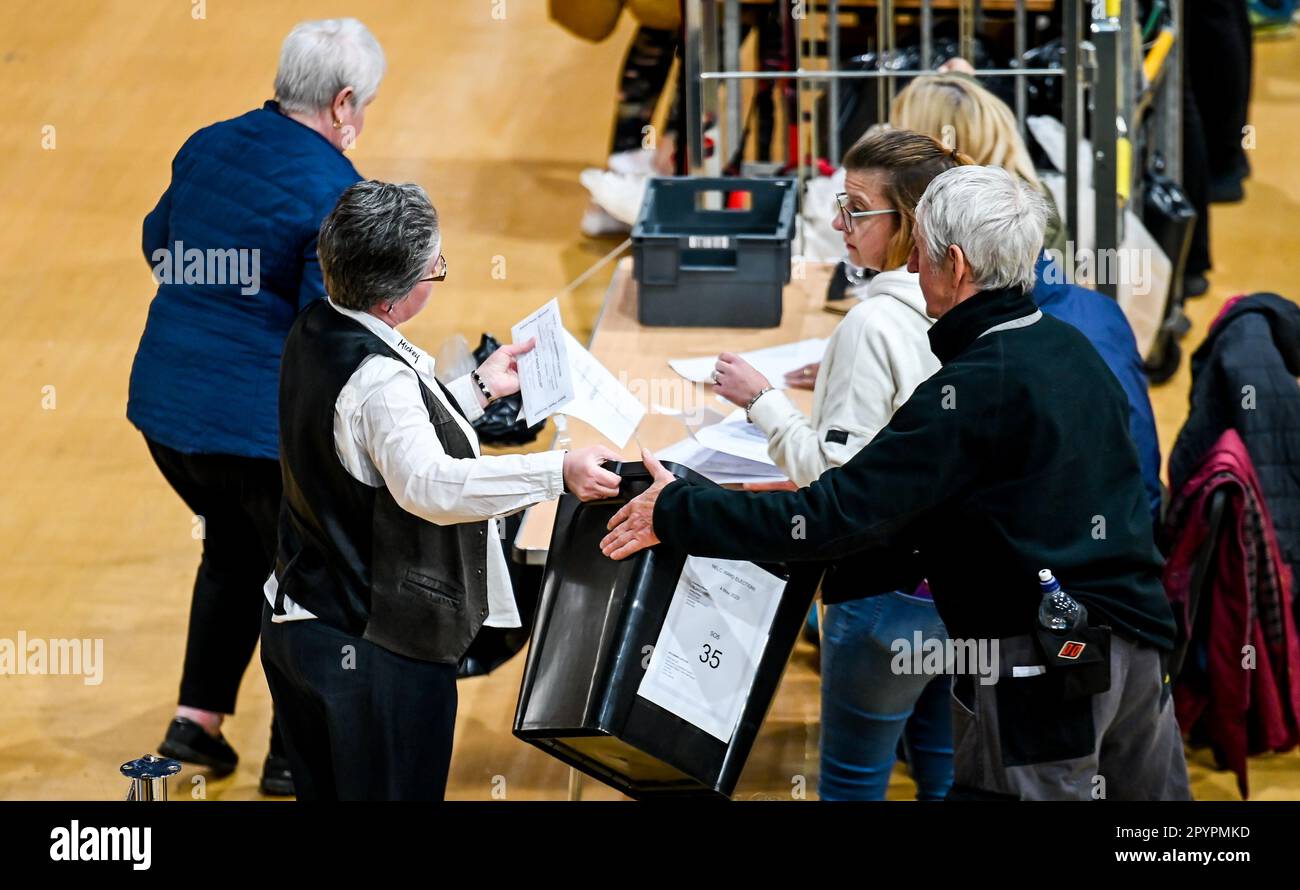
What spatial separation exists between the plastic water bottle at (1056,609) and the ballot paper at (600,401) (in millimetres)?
762

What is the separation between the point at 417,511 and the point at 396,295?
316 mm

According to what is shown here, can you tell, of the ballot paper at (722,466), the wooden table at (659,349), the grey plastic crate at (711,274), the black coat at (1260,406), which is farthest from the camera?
the grey plastic crate at (711,274)

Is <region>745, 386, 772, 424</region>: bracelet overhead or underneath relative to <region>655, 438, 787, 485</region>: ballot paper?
overhead

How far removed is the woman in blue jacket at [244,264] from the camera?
334 centimetres

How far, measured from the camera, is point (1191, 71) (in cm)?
670

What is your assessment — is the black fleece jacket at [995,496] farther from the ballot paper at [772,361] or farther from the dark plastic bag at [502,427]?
the dark plastic bag at [502,427]

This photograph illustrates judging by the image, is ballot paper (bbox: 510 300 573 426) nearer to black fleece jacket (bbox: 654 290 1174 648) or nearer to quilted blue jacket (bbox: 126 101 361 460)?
black fleece jacket (bbox: 654 290 1174 648)

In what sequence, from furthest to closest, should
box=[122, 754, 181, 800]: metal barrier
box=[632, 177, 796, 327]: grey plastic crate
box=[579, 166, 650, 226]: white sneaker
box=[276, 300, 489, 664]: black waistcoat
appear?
box=[579, 166, 650, 226]: white sneaker
box=[632, 177, 796, 327]: grey plastic crate
box=[276, 300, 489, 664]: black waistcoat
box=[122, 754, 181, 800]: metal barrier

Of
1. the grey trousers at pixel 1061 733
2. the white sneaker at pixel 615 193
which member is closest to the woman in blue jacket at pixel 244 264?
the grey trousers at pixel 1061 733

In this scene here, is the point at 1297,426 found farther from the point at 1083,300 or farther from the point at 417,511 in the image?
the point at 417,511

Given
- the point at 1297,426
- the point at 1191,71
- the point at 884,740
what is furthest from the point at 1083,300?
the point at 1191,71

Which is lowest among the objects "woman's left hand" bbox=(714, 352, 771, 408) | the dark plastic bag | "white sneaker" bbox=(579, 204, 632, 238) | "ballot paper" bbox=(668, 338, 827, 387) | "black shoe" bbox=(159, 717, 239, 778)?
"black shoe" bbox=(159, 717, 239, 778)

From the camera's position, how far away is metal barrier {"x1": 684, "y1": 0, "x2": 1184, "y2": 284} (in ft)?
15.1

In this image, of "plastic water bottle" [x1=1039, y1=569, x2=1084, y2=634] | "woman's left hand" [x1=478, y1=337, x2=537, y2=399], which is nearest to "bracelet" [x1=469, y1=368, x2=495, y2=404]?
"woman's left hand" [x1=478, y1=337, x2=537, y2=399]
